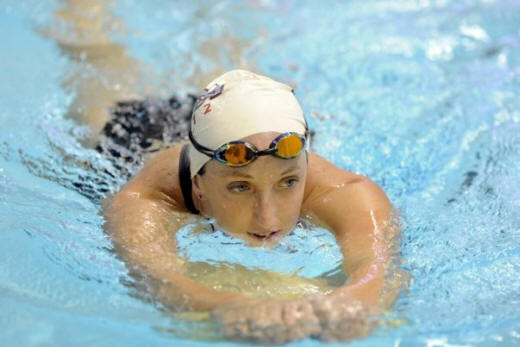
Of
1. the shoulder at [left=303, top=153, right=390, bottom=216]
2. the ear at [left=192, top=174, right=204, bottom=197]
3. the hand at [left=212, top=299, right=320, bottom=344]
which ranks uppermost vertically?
the shoulder at [left=303, top=153, right=390, bottom=216]

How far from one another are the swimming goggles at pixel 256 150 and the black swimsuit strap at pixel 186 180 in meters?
0.52

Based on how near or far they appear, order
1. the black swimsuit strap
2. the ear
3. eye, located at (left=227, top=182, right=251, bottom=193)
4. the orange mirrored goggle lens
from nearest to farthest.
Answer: the orange mirrored goggle lens → eye, located at (left=227, top=182, right=251, bottom=193) → the ear → the black swimsuit strap

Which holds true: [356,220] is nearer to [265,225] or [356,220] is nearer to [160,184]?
[265,225]

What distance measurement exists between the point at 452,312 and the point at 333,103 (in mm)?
2762

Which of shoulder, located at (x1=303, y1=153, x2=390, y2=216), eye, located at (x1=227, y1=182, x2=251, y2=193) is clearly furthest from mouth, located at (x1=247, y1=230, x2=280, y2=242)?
shoulder, located at (x1=303, y1=153, x2=390, y2=216)

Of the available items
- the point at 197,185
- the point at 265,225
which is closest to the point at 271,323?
the point at 265,225

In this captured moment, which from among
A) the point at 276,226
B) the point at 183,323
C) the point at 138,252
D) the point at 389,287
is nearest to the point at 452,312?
the point at 389,287

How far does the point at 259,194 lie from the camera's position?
3.52 meters

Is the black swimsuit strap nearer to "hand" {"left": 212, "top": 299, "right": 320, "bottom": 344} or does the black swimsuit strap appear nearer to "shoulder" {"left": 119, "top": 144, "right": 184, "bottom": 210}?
"shoulder" {"left": 119, "top": 144, "right": 184, "bottom": 210}

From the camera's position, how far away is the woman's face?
11.5 ft

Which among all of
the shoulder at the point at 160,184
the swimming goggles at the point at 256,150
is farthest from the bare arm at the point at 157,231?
the swimming goggles at the point at 256,150

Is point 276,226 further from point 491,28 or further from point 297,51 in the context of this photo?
point 491,28

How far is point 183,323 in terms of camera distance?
10.2 ft

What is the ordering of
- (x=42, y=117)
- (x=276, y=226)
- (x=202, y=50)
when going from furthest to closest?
1. (x=202, y=50)
2. (x=42, y=117)
3. (x=276, y=226)
